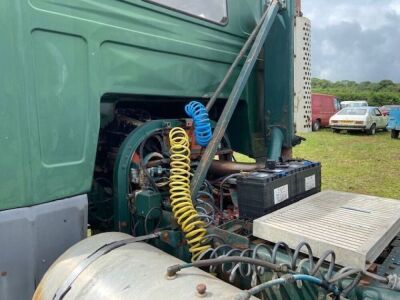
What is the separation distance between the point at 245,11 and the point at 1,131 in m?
2.09

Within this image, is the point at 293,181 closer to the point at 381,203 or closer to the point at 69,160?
the point at 381,203

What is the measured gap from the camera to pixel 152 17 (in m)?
2.18

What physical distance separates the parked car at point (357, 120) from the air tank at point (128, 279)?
19737 millimetres

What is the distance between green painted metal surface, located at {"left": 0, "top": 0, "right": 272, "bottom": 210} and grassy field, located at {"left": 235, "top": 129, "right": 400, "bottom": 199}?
5.37m

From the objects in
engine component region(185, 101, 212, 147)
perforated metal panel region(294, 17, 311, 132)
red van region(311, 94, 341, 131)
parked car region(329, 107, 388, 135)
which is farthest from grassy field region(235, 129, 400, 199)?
red van region(311, 94, 341, 131)

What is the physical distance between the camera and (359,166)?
959cm

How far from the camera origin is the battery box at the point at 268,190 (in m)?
1.98

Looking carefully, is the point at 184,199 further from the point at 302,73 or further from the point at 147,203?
the point at 302,73

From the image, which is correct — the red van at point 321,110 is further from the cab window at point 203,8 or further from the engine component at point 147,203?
the engine component at point 147,203

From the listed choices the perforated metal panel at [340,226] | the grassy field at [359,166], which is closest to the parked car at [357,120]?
the grassy field at [359,166]

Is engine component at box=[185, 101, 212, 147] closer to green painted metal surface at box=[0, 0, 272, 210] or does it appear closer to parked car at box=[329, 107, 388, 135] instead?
green painted metal surface at box=[0, 0, 272, 210]

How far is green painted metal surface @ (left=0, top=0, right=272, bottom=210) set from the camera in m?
1.55

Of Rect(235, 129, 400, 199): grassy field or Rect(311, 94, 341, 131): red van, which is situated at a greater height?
Rect(311, 94, 341, 131): red van

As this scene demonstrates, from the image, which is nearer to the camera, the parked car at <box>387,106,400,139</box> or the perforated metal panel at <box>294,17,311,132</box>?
the perforated metal panel at <box>294,17,311,132</box>
